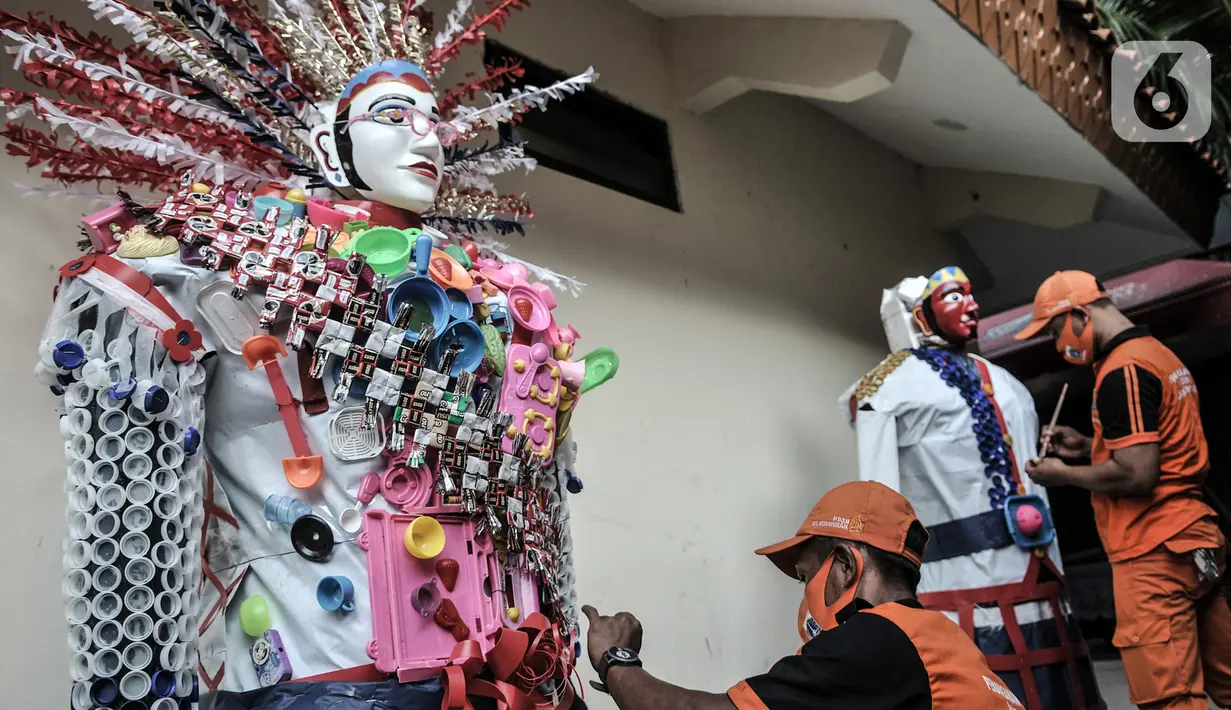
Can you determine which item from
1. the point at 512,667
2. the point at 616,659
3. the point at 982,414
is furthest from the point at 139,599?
the point at 982,414

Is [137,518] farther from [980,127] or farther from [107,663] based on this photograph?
[980,127]

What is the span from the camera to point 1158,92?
142 inches

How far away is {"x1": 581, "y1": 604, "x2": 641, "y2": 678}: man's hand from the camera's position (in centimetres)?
155

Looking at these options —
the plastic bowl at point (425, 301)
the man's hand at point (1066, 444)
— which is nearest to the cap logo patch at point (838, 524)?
the plastic bowl at point (425, 301)

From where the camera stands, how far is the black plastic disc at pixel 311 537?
1.47 metres

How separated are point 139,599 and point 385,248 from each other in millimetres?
605

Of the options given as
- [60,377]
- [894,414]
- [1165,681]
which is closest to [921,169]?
[894,414]

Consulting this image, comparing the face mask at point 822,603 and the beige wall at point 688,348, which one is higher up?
the beige wall at point 688,348

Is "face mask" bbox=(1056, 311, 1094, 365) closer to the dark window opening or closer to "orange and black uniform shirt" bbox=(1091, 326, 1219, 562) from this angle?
"orange and black uniform shirt" bbox=(1091, 326, 1219, 562)

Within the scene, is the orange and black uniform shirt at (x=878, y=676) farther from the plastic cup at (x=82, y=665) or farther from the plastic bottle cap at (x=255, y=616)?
the plastic cup at (x=82, y=665)

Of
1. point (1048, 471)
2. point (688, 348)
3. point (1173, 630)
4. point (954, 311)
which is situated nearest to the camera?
point (1173, 630)

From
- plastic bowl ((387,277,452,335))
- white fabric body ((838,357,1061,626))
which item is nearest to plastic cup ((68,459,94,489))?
plastic bowl ((387,277,452,335))

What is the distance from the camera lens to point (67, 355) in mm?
1371

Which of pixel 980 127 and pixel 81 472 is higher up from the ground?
pixel 980 127
